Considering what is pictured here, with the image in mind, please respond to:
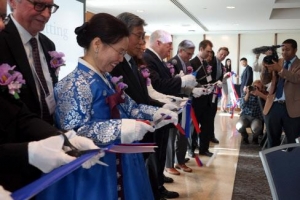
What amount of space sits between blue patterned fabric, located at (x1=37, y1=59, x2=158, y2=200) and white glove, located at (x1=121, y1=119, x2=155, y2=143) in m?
0.02

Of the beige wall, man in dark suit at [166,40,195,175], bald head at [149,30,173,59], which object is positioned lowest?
man in dark suit at [166,40,195,175]

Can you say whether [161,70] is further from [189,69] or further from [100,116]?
[100,116]

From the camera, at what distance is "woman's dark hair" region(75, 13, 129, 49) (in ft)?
4.74

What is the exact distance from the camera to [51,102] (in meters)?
1.43

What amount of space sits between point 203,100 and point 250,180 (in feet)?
3.92

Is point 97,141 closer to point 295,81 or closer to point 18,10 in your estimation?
point 18,10

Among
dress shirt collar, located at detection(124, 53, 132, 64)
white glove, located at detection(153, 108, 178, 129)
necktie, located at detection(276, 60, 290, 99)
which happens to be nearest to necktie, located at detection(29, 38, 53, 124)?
white glove, located at detection(153, 108, 178, 129)

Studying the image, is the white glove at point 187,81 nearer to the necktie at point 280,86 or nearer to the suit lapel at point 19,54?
the necktie at point 280,86

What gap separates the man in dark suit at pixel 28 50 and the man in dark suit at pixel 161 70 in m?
1.48

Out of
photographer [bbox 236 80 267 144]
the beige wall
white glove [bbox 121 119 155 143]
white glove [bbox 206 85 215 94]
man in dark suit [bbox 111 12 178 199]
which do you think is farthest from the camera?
the beige wall

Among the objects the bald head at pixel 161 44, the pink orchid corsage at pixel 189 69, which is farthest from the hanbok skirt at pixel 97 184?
the pink orchid corsage at pixel 189 69

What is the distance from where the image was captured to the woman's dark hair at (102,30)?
1.45 m

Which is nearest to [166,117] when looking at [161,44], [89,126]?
[89,126]

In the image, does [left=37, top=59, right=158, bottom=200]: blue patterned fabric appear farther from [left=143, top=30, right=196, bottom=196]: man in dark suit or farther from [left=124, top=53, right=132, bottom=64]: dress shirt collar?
[left=143, top=30, right=196, bottom=196]: man in dark suit
